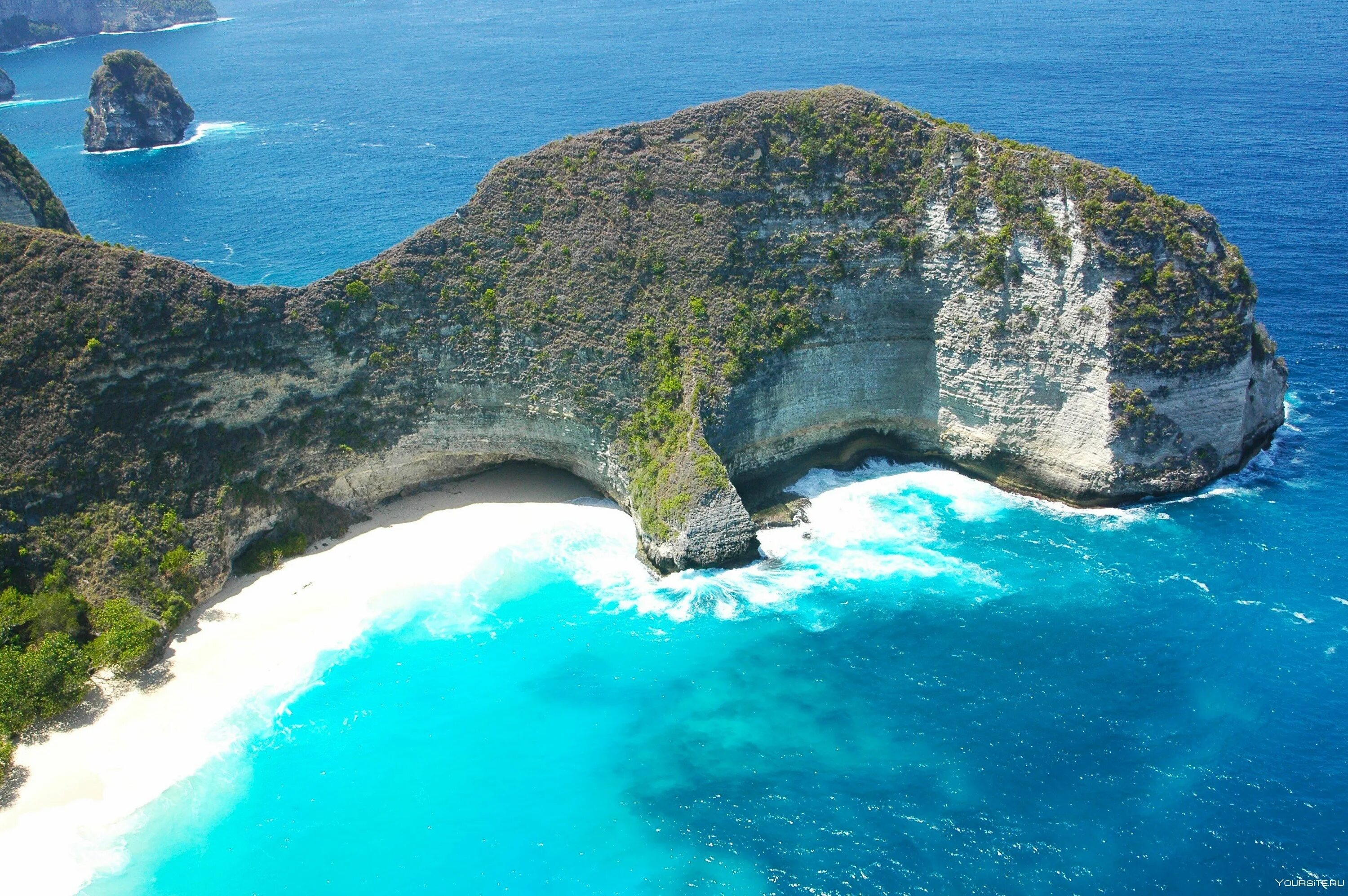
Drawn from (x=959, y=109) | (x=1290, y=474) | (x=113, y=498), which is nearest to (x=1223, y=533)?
(x=1290, y=474)

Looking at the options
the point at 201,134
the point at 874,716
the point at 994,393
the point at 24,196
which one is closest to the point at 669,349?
the point at 994,393

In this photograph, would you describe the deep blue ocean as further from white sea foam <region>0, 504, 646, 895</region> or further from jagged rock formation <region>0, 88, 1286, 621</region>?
jagged rock formation <region>0, 88, 1286, 621</region>

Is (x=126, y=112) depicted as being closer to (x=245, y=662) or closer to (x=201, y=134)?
(x=201, y=134)

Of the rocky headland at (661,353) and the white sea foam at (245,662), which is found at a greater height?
the rocky headland at (661,353)

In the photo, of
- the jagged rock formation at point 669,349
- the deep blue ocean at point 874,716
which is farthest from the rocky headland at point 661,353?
the deep blue ocean at point 874,716

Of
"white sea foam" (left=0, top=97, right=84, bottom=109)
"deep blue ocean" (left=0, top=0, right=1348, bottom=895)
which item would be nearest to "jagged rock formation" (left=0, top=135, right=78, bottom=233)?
"deep blue ocean" (left=0, top=0, right=1348, bottom=895)

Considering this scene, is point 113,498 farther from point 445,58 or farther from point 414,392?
point 445,58

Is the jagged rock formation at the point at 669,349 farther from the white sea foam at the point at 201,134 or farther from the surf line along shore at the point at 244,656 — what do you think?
the white sea foam at the point at 201,134
